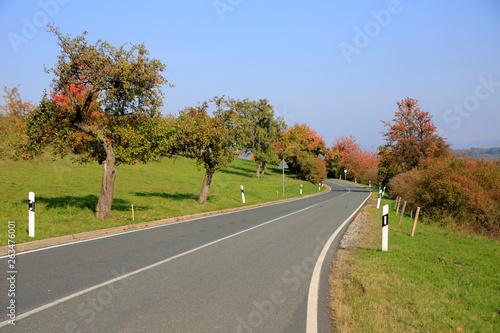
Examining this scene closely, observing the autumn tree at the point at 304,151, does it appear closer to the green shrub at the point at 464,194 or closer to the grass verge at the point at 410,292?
the green shrub at the point at 464,194

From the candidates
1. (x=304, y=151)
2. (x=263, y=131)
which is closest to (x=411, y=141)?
(x=263, y=131)

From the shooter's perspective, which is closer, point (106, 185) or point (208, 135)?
point (106, 185)

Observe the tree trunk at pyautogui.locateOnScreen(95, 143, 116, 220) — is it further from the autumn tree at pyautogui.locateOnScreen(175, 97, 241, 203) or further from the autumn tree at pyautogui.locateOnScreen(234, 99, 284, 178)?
the autumn tree at pyautogui.locateOnScreen(234, 99, 284, 178)

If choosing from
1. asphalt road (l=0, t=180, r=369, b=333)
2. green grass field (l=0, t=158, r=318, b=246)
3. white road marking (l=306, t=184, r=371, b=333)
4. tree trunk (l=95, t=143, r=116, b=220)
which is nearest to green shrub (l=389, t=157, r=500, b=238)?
green grass field (l=0, t=158, r=318, b=246)

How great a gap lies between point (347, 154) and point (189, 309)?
3317 inches

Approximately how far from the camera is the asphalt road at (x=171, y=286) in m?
4.20

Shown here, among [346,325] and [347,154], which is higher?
[347,154]

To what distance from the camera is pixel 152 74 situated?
12.5 metres

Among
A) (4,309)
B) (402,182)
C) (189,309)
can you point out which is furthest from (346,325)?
(402,182)

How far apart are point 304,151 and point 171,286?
66.1 meters

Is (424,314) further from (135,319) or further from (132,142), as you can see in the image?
(132,142)

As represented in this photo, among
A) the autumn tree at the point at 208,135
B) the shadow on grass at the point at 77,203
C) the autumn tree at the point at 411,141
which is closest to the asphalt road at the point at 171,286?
the shadow on grass at the point at 77,203

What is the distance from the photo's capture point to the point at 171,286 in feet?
18.2

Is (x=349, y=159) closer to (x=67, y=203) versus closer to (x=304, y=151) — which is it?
(x=304, y=151)
